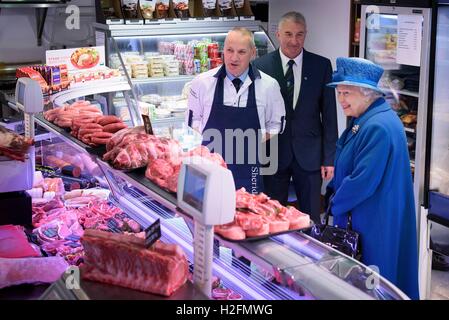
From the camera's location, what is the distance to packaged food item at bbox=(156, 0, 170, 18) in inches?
270

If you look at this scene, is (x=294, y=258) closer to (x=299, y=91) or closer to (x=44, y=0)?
(x=299, y=91)

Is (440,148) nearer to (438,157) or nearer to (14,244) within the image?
(438,157)

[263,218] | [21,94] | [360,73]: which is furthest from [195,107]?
[263,218]

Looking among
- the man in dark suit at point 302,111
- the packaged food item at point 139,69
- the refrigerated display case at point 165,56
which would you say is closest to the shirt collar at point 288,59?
the man in dark suit at point 302,111

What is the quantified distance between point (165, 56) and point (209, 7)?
71 cm

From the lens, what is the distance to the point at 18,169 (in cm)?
382

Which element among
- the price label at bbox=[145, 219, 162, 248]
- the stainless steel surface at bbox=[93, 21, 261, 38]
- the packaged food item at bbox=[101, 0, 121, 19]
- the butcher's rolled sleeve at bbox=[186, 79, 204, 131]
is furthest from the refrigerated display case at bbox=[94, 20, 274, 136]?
the price label at bbox=[145, 219, 162, 248]

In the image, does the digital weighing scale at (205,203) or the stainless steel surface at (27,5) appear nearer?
the digital weighing scale at (205,203)

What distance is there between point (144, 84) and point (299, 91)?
6.76ft

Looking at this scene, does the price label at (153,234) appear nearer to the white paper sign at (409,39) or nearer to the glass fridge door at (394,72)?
the white paper sign at (409,39)

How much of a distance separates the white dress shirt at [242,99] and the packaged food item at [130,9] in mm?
1738

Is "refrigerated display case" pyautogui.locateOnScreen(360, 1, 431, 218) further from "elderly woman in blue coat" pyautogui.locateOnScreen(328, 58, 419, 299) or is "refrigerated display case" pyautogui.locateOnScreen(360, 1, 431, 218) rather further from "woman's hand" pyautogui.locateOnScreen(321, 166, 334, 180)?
"elderly woman in blue coat" pyautogui.locateOnScreen(328, 58, 419, 299)

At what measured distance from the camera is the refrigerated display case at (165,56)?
6.60m
